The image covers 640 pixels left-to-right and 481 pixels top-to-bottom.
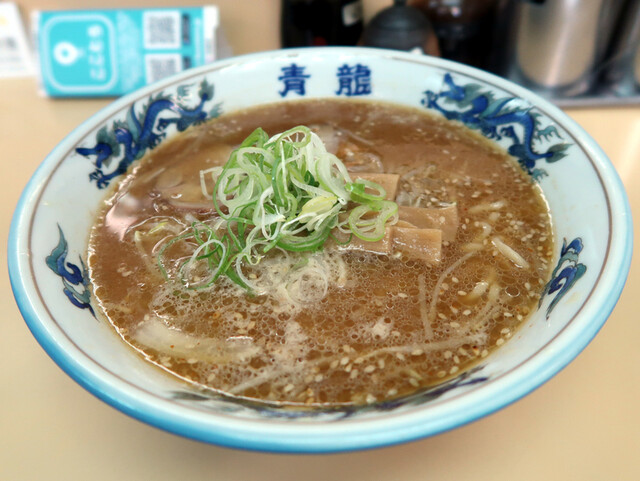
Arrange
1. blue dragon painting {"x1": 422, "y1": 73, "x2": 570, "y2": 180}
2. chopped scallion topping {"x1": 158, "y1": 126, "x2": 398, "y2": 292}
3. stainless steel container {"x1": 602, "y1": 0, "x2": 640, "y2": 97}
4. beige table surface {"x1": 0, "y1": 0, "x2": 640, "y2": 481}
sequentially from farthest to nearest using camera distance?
stainless steel container {"x1": 602, "y1": 0, "x2": 640, "y2": 97} < blue dragon painting {"x1": 422, "y1": 73, "x2": 570, "y2": 180} < chopped scallion topping {"x1": 158, "y1": 126, "x2": 398, "y2": 292} < beige table surface {"x1": 0, "y1": 0, "x2": 640, "y2": 481}

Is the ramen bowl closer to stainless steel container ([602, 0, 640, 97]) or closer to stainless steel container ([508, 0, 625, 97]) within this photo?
stainless steel container ([508, 0, 625, 97])

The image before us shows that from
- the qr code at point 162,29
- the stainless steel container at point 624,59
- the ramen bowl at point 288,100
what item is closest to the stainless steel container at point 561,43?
the stainless steel container at point 624,59

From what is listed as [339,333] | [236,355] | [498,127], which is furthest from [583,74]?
[236,355]

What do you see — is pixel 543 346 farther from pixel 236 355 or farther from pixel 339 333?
pixel 236 355

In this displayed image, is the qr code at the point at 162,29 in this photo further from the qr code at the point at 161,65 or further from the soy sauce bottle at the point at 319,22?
the soy sauce bottle at the point at 319,22

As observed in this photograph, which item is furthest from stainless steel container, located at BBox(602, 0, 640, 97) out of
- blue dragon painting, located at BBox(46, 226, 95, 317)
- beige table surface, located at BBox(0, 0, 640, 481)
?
blue dragon painting, located at BBox(46, 226, 95, 317)

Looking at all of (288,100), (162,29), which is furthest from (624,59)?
(162,29)

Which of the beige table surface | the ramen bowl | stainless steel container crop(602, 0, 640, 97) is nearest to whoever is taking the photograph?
the ramen bowl

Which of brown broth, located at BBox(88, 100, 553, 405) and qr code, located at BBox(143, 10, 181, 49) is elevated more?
qr code, located at BBox(143, 10, 181, 49)
